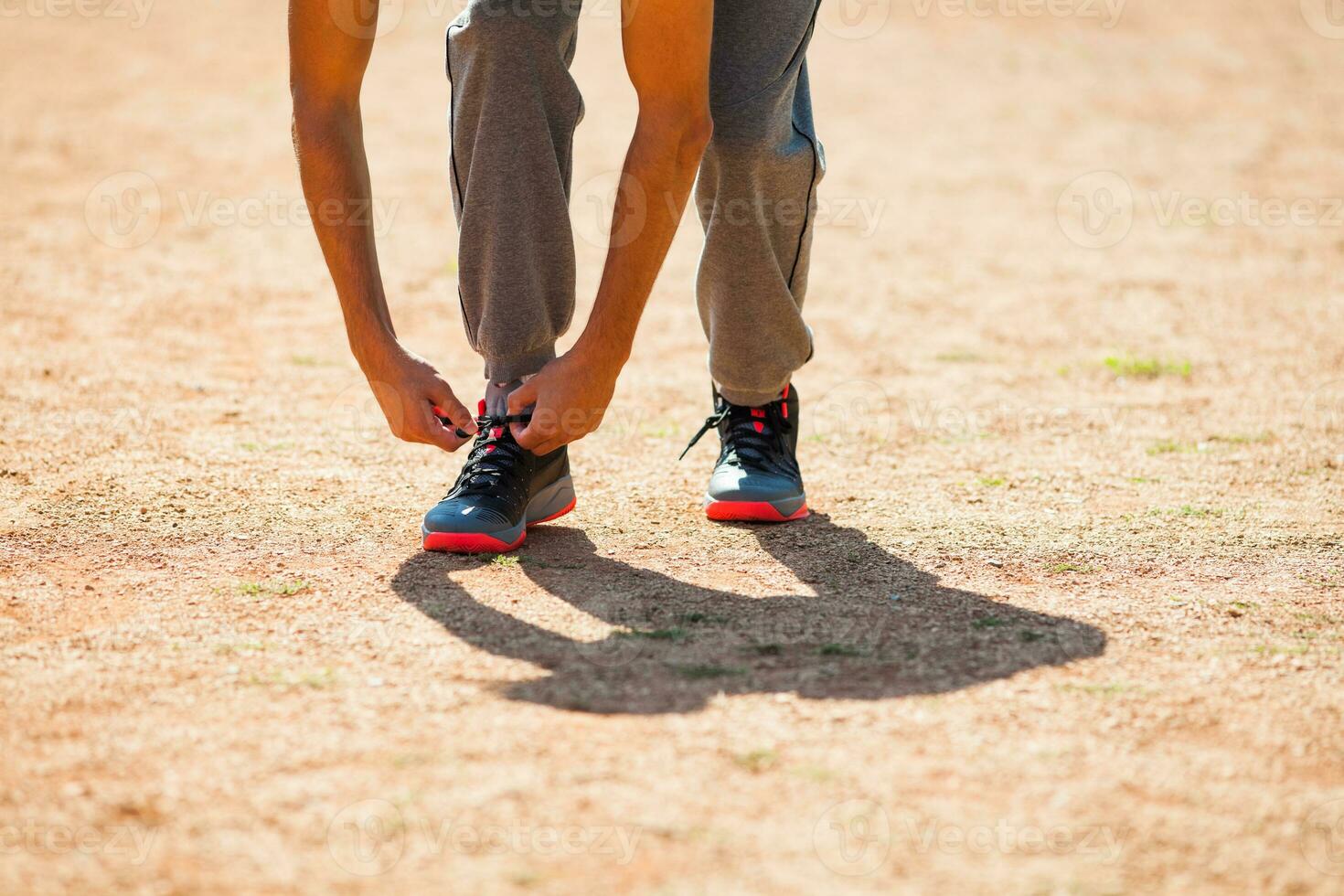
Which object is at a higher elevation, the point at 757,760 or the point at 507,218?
the point at 507,218

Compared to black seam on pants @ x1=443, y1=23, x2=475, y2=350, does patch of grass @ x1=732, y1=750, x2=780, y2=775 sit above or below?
below

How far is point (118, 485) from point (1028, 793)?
2280 mm

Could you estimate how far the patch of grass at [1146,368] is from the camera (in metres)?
A: 4.45

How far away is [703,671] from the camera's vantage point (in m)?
2.13

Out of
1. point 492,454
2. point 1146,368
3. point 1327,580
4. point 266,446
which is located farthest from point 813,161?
point 1146,368

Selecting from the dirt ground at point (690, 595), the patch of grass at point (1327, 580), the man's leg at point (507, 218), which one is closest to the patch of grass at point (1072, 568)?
the dirt ground at point (690, 595)

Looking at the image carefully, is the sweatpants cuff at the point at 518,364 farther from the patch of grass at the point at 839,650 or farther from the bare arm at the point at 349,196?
the patch of grass at the point at 839,650

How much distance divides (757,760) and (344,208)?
1.46 m

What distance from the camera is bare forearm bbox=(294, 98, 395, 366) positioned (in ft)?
8.55

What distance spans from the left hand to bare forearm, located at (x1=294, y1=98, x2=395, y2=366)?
0.33 m

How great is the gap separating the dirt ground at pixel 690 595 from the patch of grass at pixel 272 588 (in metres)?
0.01

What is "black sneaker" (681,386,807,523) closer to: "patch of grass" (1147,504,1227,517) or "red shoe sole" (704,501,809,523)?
"red shoe sole" (704,501,809,523)

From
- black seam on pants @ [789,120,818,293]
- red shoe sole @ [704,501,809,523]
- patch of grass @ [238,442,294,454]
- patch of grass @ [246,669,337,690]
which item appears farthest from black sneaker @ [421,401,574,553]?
patch of grass @ [238,442,294,454]

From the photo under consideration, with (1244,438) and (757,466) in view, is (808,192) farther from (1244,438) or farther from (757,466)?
(1244,438)
